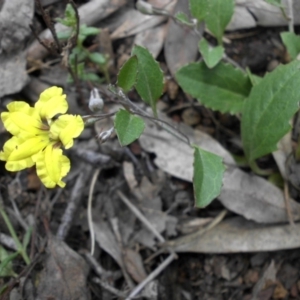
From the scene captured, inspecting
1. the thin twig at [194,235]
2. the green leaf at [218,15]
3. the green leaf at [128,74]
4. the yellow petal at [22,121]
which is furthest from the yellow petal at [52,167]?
the green leaf at [218,15]

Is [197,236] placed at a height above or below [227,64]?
below

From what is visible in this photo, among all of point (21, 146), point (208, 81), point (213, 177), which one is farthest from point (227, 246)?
point (21, 146)

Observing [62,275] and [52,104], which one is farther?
[62,275]

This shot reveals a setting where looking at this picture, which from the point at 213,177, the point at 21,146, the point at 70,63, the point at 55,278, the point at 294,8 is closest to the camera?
the point at 21,146

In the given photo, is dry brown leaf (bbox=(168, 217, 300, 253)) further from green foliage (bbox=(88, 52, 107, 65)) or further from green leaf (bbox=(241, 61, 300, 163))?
green foliage (bbox=(88, 52, 107, 65))

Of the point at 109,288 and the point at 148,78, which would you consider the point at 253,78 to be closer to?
the point at 148,78

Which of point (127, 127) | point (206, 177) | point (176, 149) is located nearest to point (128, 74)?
point (127, 127)

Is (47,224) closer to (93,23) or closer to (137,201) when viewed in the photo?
(137,201)
